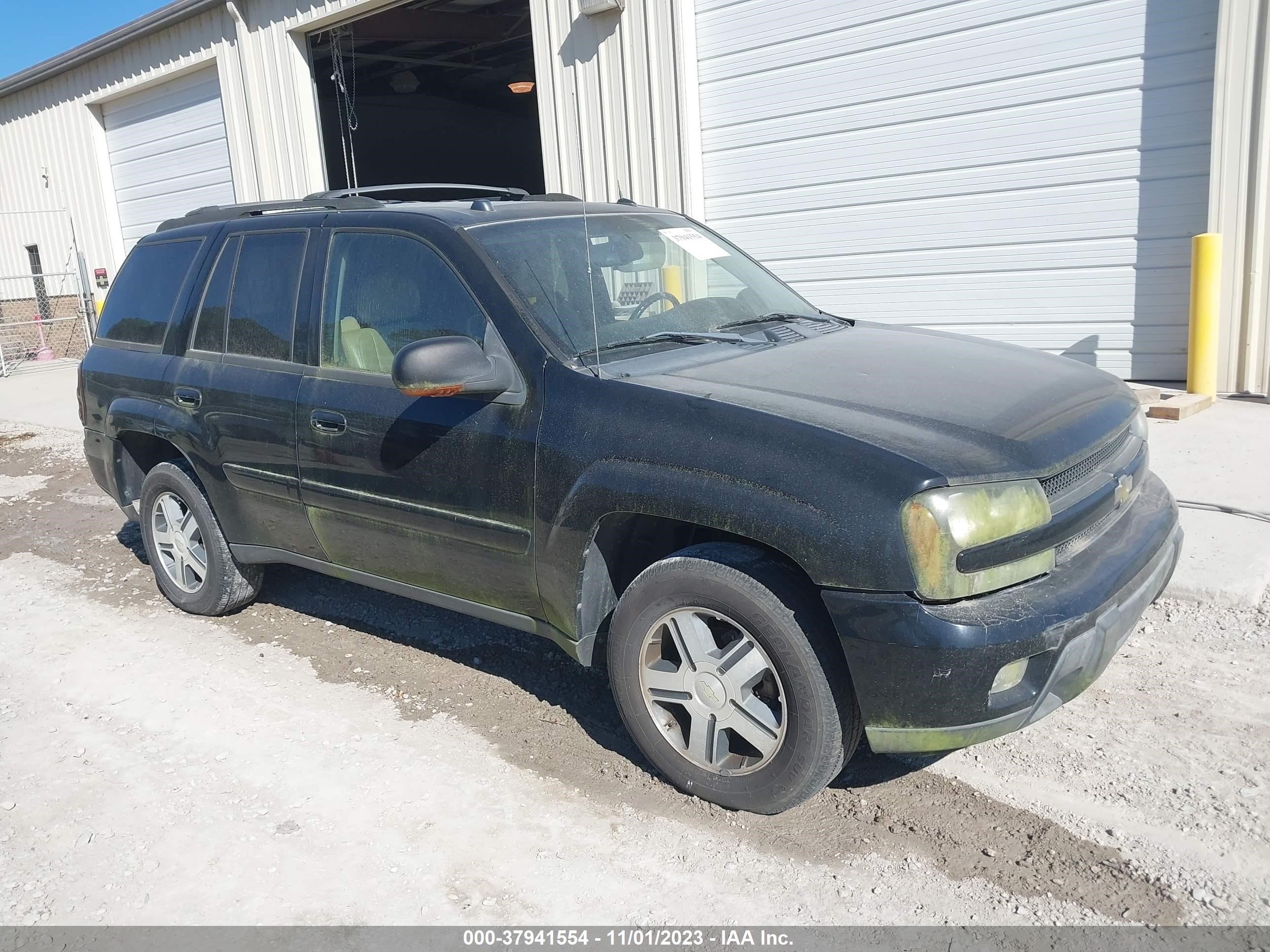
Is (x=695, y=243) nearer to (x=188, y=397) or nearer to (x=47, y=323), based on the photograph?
(x=188, y=397)

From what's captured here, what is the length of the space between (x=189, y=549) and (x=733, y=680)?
10.5 ft

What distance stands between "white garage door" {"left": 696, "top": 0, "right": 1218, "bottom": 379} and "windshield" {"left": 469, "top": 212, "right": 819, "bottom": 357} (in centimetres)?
462

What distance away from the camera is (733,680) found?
3.00 metres

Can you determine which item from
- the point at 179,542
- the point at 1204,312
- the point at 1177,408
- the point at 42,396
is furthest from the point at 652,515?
the point at 42,396

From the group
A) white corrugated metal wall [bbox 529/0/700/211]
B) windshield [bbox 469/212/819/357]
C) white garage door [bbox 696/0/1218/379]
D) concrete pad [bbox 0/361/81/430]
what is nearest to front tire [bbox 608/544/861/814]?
windshield [bbox 469/212/819/357]

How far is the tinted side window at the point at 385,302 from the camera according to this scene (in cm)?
372

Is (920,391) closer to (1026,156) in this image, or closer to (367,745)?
(367,745)

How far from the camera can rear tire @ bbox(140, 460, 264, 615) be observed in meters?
4.87

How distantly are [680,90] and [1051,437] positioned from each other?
7.95m

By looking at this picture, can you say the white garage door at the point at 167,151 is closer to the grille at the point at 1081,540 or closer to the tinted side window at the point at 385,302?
the tinted side window at the point at 385,302

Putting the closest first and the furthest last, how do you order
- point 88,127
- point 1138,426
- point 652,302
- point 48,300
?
1. point 1138,426
2. point 652,302
3. point 88,127
4. point 48,300

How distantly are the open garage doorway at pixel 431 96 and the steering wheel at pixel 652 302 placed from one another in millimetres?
6712

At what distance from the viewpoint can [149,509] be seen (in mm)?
5180

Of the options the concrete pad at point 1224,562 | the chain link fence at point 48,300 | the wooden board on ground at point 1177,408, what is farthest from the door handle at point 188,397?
the chain link fence at point 48,300
